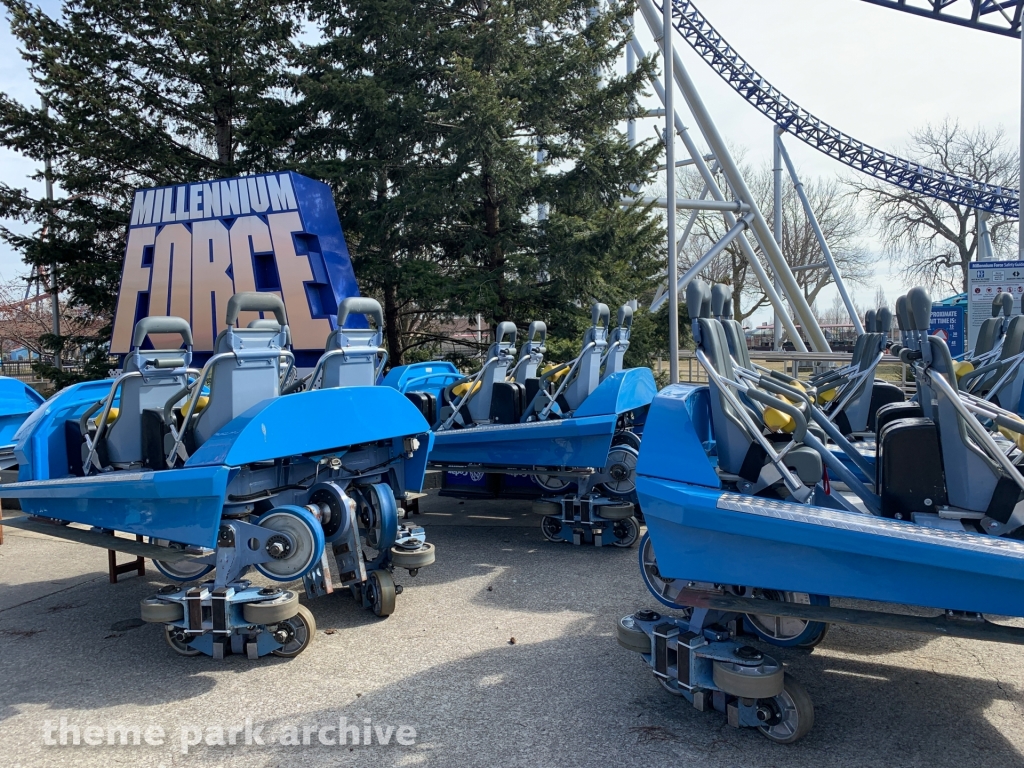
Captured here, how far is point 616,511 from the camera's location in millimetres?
6500

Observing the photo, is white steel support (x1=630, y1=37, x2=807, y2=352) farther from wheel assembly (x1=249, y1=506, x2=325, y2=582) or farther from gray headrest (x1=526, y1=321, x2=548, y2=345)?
wheel assembly (x1=249, y1=506, x2=325, y2=582)

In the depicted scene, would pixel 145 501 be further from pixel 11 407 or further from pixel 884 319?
pixel 884 319

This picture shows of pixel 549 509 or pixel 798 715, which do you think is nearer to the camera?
pixel 798 715

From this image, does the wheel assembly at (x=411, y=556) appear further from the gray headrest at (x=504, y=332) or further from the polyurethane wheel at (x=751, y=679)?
the gray headrest at (x=504, y=332)

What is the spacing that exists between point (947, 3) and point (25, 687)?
22.4 meters

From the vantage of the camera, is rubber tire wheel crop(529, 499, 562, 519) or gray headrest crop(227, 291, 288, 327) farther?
rubber tire wheel crop(529, 499, 562, 519)

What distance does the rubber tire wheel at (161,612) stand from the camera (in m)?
4.21

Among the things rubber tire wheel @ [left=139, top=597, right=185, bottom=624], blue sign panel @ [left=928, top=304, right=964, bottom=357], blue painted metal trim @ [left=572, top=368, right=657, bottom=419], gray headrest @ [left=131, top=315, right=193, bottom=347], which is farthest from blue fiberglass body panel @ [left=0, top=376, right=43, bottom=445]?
blue sign panel @ [left=928, top=304, right=964, bottom=357]

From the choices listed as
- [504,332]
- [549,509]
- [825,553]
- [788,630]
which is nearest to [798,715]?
[825,553]

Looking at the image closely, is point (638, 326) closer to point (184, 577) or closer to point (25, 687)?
point (184, 577)

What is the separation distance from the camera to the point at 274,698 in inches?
154

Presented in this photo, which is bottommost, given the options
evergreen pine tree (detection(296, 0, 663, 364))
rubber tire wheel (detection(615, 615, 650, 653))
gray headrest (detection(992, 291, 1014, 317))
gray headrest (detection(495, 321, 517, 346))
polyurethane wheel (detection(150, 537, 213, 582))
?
polyurethane wheel (detection(150, 537, 213, 582))

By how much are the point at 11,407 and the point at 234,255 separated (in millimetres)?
4358

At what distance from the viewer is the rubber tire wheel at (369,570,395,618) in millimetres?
5016
